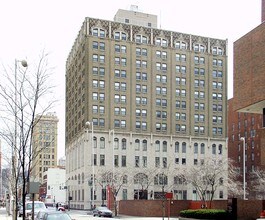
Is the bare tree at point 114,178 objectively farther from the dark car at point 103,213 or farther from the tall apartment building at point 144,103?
the dark car at point 103,213

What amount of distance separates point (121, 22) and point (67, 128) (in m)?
32.7

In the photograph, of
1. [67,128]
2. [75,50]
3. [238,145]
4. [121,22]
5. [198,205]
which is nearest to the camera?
[198,205]

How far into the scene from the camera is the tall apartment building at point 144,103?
3974 inches

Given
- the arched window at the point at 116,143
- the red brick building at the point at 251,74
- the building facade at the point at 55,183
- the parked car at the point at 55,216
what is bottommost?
the building facade at the point at 55,183

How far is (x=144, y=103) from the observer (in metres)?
105

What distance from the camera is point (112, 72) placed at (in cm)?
10275

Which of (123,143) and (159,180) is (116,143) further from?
(159,180)

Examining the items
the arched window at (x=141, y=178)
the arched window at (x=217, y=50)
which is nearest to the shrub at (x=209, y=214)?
the arched window at (x=141, y=178)

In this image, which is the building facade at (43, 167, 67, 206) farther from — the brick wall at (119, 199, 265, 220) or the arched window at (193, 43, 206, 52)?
the brick wall at (119, 199, 265, 220)

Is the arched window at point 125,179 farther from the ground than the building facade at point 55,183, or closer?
farther from the ground

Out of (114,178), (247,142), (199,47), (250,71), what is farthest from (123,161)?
(250,71)

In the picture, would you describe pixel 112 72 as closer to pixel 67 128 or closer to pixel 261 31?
pixel 67 128

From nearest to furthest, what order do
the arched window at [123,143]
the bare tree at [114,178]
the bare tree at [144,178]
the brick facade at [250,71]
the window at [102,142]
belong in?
the brick facade at [250,71] < the bare tree at [114,178] < the bare tree at [144,178] < the window at [102,142] < the arched window at [123,143]

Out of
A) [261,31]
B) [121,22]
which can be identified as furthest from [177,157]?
[261,31]
